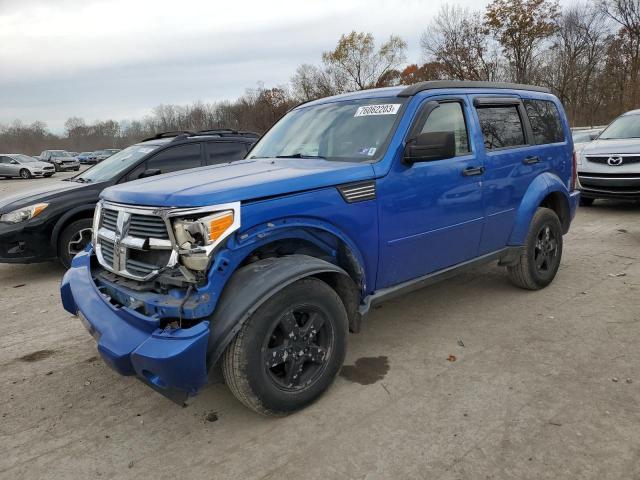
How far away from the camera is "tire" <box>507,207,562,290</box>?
4754 millimetres

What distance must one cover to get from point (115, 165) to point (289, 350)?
525 cm

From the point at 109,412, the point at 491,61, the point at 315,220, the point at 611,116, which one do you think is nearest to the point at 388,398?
the point at 315,220

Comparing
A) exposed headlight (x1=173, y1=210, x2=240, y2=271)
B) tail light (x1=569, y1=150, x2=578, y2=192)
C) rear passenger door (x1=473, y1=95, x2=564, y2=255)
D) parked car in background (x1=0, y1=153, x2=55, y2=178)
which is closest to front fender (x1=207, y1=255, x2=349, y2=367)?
exposed headlight (x1=173, y1=210, x2=240, y2=271)

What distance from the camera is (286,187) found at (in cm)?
290

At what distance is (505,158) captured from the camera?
14.1 feet

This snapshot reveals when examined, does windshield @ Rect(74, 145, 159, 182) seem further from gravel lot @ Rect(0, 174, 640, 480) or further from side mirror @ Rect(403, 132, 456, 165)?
side mirror @ Rect(403, 132, 456, 165)

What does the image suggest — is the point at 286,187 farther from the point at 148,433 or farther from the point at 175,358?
the point at 148,433

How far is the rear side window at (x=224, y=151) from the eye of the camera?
7.50 meters

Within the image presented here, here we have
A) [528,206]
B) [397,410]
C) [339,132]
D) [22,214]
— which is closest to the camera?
[397,410]

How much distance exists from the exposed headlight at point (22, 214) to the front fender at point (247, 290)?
177 inches

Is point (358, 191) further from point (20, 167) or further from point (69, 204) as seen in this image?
point (20, 167)

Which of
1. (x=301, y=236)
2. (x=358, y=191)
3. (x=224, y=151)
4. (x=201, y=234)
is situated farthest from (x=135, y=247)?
(x=224, y=151)

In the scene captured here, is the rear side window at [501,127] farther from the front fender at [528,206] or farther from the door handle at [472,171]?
the front fender at [528,206]

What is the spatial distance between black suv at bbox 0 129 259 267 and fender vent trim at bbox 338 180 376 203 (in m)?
3.90
